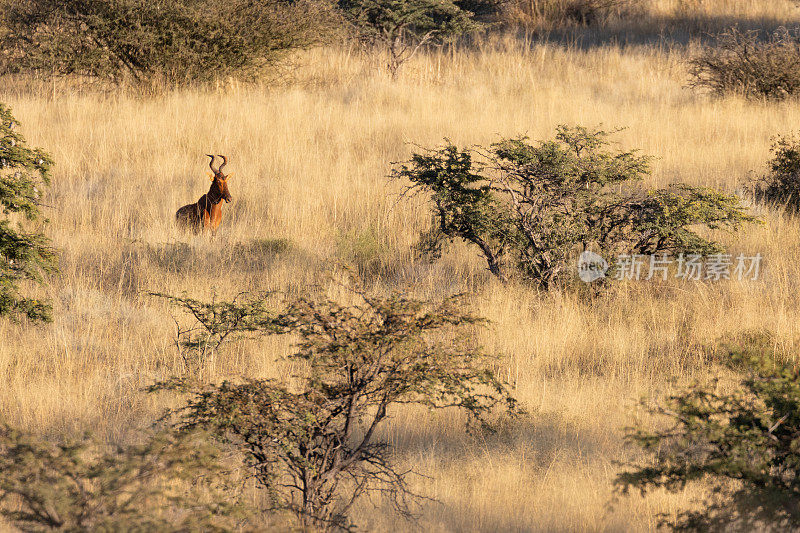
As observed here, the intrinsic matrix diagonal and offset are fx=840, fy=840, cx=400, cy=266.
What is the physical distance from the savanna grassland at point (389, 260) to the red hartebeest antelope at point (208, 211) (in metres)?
0.21

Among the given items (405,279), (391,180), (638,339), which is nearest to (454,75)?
(391,180)

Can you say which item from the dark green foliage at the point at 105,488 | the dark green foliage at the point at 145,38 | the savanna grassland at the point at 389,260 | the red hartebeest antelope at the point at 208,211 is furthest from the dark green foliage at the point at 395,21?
the dark green foliage at the point at 105,488

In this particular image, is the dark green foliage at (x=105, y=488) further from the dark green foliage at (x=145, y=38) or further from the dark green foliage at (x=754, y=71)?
the dark green foliage at (x=754, y=71)

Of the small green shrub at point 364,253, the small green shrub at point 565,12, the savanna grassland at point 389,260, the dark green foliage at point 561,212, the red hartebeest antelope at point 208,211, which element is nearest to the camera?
the savanna grassland at point 389,260

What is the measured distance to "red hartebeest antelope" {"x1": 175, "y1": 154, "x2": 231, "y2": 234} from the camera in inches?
314

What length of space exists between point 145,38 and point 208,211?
5972mm

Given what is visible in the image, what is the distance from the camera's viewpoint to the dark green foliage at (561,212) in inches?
254

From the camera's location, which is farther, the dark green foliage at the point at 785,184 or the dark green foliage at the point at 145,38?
the dark green foliage at the point at 145,38

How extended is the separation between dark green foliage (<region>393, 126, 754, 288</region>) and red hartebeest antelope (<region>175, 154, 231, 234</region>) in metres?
2.24

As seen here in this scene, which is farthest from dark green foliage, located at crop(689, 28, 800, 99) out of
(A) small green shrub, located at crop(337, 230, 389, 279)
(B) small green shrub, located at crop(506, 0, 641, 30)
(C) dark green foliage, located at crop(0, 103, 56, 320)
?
(C) dark green foliage, located at crop(0, 103, 56, 320)

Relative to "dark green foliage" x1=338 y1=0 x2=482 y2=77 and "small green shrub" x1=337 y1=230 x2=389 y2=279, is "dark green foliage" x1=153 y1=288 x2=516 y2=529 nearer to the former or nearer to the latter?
"small green shrub" x1=337 y1=230 x2=389 y2=279

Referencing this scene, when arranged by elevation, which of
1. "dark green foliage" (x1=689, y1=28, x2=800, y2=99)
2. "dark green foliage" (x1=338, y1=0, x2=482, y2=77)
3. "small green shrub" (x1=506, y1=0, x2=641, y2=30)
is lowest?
"dark green foliage" (x1=689, y1=28, x2=800, y2=99)

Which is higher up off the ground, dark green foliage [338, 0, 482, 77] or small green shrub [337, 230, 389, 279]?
dark green foliage [338, 0, 482, 77]

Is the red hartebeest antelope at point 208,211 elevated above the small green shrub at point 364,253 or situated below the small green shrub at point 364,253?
above
